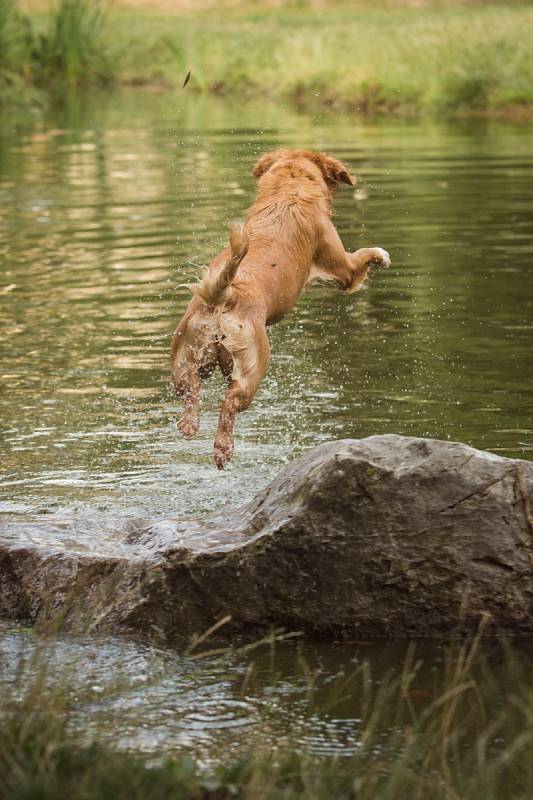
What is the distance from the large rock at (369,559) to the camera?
5.71m

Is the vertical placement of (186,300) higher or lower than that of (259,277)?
lower

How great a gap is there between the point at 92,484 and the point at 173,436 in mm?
1160

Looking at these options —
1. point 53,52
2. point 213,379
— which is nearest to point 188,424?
point 213,379

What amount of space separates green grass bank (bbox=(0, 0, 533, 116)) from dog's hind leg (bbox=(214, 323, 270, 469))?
18188mm

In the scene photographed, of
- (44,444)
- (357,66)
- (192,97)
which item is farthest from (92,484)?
(192,97)

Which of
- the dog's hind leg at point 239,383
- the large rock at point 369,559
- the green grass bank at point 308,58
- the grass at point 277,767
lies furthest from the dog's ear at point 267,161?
the green grass bank at point 308,58

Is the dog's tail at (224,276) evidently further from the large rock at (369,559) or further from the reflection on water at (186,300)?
the large rock at (369,559)

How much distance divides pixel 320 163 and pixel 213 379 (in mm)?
3377

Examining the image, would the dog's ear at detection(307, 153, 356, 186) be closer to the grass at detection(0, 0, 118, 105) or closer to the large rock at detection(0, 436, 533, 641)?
the large rock at detection(0, 436, 533, 641)

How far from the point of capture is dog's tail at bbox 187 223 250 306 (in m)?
6.77

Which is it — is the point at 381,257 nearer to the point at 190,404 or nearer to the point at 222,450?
the point at 190,404

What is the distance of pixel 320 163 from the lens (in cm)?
869

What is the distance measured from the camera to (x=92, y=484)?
7875 millimetres

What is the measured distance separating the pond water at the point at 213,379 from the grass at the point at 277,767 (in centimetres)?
37
